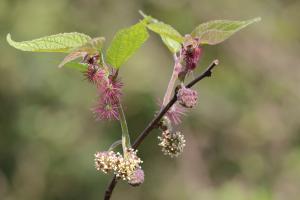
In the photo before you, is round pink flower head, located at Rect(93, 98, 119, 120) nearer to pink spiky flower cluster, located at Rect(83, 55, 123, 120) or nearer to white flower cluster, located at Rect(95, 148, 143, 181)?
pink spiky flower cluster, located at Rect(83, 55, 123, 120)

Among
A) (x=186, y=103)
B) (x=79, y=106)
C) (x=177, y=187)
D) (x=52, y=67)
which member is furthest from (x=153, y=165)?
(x=186, y=103)

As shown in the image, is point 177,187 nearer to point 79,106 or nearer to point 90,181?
point 90,181

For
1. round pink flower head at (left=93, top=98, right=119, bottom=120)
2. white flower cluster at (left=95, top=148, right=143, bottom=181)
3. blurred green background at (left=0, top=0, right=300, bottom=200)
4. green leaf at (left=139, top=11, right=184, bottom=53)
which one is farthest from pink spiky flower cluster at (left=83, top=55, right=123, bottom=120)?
Result: blurred green background at (left=0, top=0, right=300, bottom=200)

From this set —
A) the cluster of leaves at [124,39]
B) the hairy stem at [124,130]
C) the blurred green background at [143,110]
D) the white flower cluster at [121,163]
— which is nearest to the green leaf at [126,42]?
the cluster of leaves at [124,39]

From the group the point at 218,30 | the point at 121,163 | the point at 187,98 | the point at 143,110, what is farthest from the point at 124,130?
the point at 143,110

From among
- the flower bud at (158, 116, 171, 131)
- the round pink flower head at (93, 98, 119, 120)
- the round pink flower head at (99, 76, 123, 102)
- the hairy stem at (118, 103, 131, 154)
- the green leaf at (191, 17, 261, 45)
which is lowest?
the hairy stem at (118, 103, 131, 154)

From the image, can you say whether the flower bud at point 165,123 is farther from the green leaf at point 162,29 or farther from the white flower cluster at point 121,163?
the green leaf at point 162,29
